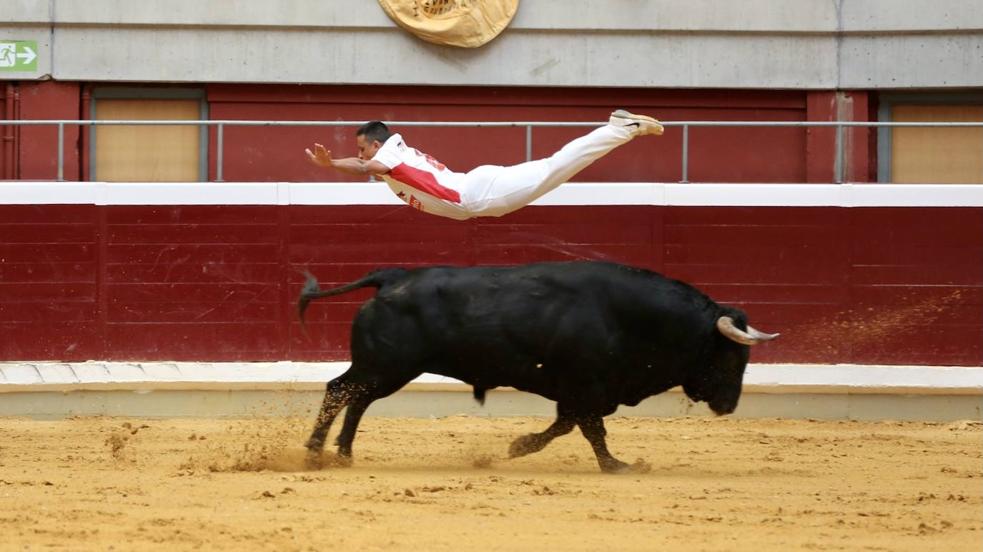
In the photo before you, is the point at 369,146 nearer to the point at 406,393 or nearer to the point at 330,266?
the point at 330,266

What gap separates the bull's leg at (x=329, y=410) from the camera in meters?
9.05

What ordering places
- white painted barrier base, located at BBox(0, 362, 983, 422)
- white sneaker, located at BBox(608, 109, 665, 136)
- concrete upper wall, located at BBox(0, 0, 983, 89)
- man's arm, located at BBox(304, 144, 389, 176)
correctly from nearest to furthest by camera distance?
man's arm, located at BBox(304, 144, 389, 176)
white sneaker, located at BBox(608, 109, 665, 136)
white painted barrier base, located at BBox(0, 362, 983, 422)
concrete upper wall, located at BBox(0, 0, 983, 89)

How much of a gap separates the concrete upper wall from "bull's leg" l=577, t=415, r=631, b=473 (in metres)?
6.42

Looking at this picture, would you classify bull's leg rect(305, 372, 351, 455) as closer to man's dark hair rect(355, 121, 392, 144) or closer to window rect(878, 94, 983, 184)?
man's dark hair rect(355, 121, 392, 144)

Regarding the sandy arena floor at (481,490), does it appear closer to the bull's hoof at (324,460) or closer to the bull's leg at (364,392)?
the bull's hoof at (324,460)

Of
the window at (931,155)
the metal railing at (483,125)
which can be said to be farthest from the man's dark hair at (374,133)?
the window at (931,155)

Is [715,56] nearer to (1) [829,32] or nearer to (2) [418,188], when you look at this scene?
(1) [829,32]

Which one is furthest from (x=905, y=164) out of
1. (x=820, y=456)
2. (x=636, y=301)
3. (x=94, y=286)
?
(x=94, y=286)

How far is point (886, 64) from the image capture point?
49.5ft

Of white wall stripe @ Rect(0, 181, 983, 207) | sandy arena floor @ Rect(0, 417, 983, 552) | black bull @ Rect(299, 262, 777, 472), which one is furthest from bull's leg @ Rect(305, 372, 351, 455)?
white wall stripe @ Rect(0, 181, 983, 207)

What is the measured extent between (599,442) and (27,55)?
7999 mm

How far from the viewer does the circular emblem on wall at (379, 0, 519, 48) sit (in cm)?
1477

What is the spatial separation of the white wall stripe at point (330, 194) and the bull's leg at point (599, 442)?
398 centimetres

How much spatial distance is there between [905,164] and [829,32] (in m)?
2.27
